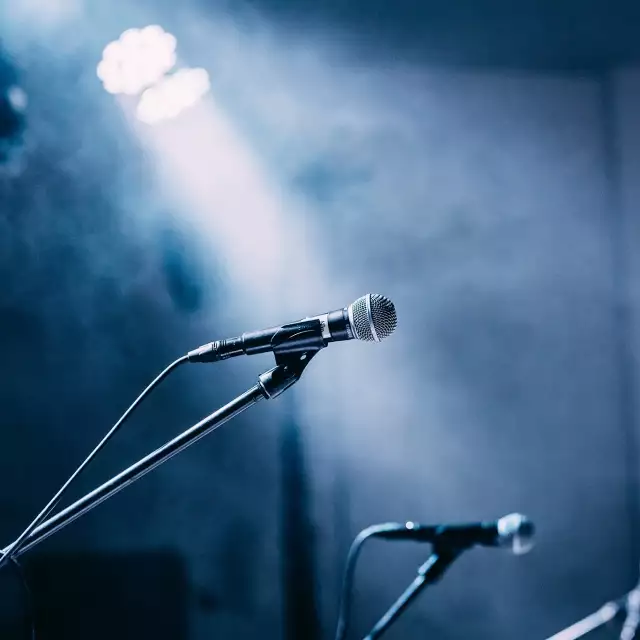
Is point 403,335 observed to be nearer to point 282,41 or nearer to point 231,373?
point 231,373

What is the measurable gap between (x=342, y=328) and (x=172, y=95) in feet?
5.27

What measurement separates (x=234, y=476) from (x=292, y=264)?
743 mm

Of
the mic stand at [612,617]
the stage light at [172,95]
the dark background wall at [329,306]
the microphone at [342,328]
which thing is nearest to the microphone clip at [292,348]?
the microphone at [342,328]

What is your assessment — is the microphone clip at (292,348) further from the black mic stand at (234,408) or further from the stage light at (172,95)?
the stage light at (172,95)

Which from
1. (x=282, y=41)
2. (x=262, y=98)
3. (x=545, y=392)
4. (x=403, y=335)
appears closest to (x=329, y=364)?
(x=403, y=335)

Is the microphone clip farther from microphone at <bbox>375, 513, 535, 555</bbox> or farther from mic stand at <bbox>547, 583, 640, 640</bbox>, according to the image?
mic stand at <bbox>547, 583, 640, 640</bbox>

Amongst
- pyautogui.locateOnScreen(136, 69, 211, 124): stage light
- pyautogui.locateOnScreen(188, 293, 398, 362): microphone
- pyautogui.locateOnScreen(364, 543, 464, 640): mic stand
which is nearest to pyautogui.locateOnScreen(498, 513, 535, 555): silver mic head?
pyautogui.locateOnScreen(364, 543, 464, 640): mic stand

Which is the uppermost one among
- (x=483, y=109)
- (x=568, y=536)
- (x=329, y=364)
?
(x=483, y=109)

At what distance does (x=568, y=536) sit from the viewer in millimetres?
2232

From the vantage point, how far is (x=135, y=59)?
2.37m

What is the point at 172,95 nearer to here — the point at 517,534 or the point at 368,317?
the point at 368,317

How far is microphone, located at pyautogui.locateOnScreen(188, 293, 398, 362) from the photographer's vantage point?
3.55ft

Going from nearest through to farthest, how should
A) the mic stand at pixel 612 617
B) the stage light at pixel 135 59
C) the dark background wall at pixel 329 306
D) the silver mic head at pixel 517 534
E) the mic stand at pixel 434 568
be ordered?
A: the silver mic head at pixel 517 534 < the mic stand at pixel 434 568 < the mic stand at pixel 612 617 < the dark background wall at pixel 329 306 < the stage light at pixel 135 59

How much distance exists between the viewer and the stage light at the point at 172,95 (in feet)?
7.74
